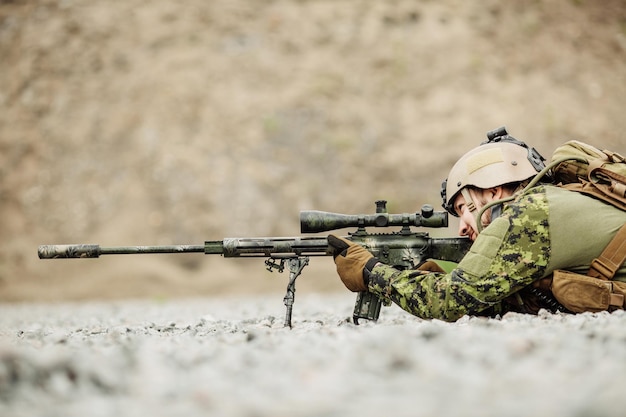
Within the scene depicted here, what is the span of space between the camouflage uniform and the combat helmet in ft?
1.07

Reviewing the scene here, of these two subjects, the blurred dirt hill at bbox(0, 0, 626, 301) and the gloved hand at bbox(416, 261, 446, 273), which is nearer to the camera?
the gloved hand at bbox(416, 261, 446, 273)

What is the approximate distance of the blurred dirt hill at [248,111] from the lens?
18.7m

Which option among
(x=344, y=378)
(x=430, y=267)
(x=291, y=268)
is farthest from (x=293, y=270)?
(x=344, y=378)

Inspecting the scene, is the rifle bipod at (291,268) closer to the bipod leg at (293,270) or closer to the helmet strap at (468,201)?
the bipod leg at (293,270)

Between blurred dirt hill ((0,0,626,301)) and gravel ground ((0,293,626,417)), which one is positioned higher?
blurred dirt hill ((0,0,626,301))

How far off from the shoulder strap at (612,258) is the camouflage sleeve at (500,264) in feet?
1.17

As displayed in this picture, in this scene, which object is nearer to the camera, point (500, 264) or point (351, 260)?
point (500, 264)

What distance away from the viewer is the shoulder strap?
402cm

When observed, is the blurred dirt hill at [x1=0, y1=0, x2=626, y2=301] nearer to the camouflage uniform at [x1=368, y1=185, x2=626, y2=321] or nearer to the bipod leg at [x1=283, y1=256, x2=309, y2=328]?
the bipod leg at [x1=283, y1=256, x2=309, y2=328]

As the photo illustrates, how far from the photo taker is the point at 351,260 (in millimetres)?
4566

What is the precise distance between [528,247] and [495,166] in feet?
2.39

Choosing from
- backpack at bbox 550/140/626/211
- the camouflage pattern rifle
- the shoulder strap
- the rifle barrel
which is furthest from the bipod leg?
the shoulder strap

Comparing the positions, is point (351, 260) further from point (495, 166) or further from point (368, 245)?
point (495, 166)

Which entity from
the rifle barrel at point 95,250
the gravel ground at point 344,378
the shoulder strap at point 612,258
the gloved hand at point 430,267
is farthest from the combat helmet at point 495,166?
the rifle barrel at point 95,250
